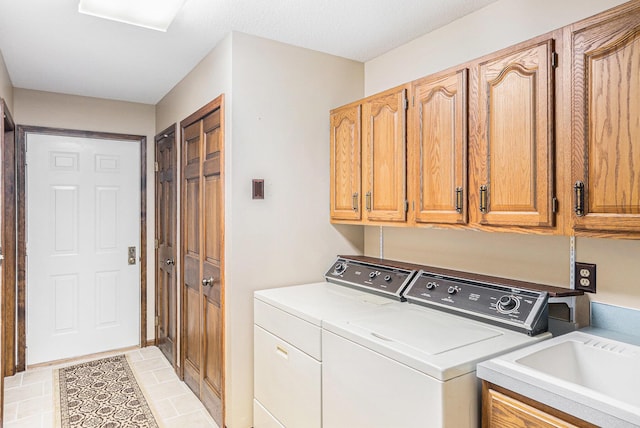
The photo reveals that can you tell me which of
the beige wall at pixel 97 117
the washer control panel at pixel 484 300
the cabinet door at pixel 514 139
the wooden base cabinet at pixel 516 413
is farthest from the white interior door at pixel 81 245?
the wooden base cabinet at pixel 516 413

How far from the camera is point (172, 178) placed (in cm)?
343

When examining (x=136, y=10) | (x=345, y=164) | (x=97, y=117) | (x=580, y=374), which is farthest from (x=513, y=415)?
(x=97, y=117)

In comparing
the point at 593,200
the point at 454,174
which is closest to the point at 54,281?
the point at 454,174

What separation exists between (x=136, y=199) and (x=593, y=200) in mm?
3751

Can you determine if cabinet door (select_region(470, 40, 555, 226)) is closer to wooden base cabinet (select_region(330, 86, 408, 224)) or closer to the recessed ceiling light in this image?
wooden base cabinet (select_region(330, 86, 408, 224))

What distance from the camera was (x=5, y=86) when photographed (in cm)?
289

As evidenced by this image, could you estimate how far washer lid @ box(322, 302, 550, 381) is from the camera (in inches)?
52.9

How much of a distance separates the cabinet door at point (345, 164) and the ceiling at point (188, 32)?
465 millimetres

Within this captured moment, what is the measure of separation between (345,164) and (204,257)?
1139 mm

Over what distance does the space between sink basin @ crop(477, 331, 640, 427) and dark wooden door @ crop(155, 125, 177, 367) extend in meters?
2.77

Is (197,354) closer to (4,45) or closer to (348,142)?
(348,142)

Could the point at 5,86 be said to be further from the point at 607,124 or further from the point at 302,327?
the point at 607,124

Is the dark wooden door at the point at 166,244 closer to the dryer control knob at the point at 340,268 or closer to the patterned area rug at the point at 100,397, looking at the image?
the patterned area rug at the point at 100,397

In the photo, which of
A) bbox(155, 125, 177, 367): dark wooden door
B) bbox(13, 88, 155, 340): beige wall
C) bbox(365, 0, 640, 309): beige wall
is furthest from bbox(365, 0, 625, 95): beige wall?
bbox(13, 88, 155, 340): beige wall
